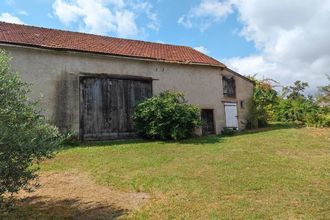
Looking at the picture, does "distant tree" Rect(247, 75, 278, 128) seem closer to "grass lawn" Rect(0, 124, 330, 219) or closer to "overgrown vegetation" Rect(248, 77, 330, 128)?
"overgrown vegetation" Rect(248, 77, 330, 128)

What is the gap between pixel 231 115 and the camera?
2453 cm

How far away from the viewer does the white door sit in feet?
79.8

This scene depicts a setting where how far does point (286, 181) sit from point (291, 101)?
1718 centimetres

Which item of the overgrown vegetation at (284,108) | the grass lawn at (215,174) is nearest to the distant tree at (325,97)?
the overgrown vegetation at (284,108)

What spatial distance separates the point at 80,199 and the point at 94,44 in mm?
13009

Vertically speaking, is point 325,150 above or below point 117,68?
below

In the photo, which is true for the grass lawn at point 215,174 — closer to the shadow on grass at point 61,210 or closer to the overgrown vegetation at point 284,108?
the shadow on grass at point 61,210

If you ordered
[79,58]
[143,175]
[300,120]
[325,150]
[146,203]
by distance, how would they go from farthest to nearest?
[300,120] < [79,58] < [325,150] < [143,175] < [146,203]

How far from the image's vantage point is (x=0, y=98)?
7418mm

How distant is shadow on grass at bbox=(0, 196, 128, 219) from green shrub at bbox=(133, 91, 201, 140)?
9614mm

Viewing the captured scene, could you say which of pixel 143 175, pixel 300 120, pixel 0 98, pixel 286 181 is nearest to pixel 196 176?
pixel 143 175

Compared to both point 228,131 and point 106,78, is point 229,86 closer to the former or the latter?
point 228,131

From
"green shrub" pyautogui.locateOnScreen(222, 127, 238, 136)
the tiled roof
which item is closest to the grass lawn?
"green shrub" pyautogui.locateOnScreen(222, 127, 238, 136)

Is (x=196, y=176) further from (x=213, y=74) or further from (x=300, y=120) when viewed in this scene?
(x=300, y=120)
